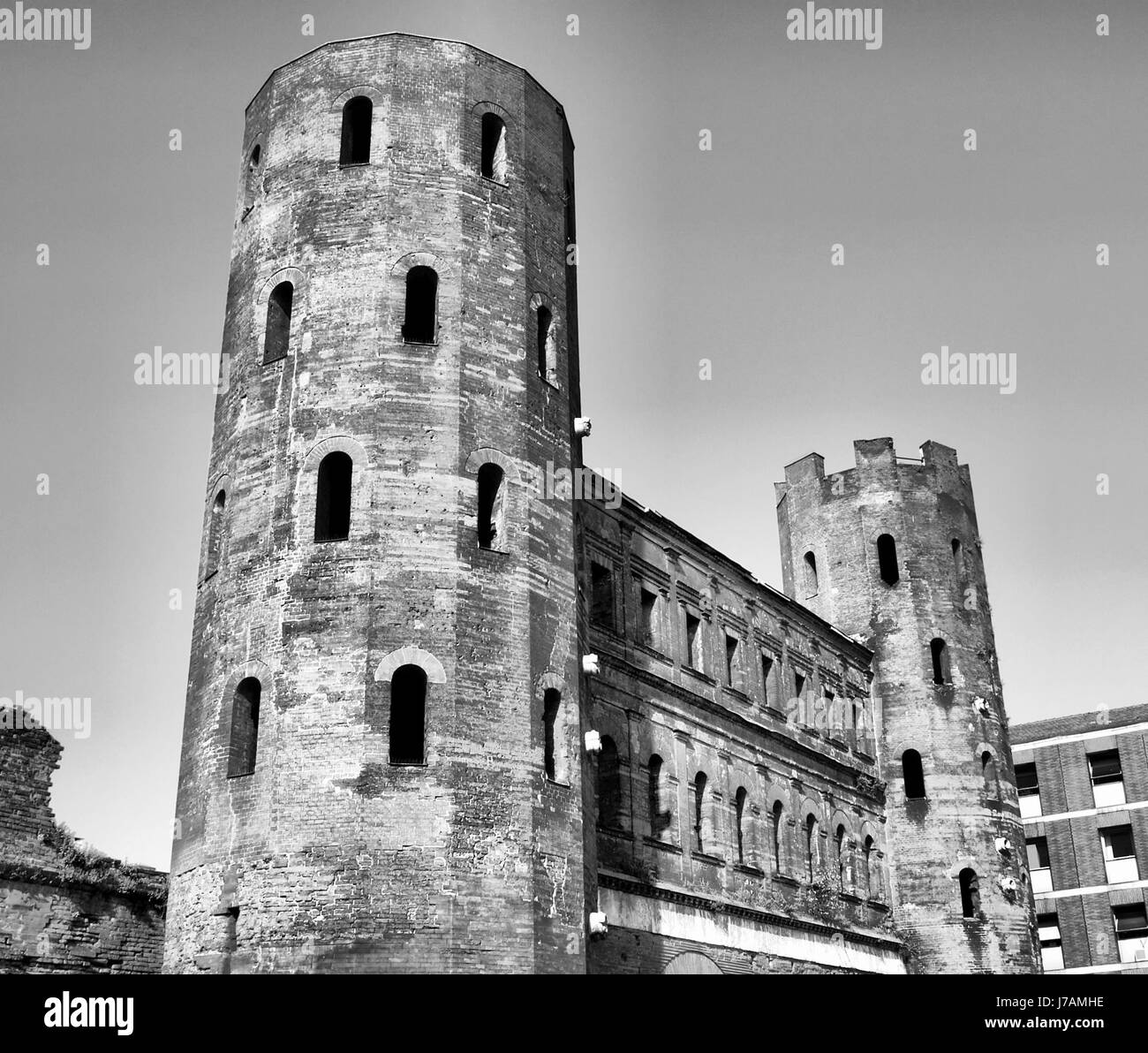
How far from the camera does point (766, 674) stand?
3031 cm

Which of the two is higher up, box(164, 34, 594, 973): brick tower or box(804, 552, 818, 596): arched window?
box(804, 552, 818, 596): arched window

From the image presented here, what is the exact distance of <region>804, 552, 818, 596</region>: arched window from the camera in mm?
38000

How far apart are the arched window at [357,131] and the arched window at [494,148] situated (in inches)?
68.7

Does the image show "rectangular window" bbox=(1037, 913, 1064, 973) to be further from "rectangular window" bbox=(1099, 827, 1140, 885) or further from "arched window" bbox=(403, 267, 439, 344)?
"arched window" bbox=(403, 267, 439, 344)

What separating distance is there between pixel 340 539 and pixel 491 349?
3607 mm

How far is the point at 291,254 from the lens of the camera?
66.6 feet

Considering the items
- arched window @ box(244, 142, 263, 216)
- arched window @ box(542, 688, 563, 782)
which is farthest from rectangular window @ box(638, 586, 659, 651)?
arched window @ box(244, 142, 263, 216)

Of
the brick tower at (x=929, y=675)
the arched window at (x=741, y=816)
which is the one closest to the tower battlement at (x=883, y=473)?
the brick tower at (x=929, y=675)

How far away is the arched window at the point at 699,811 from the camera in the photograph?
2544 centimetres

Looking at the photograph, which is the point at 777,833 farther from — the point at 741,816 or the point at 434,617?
the point at 434,617

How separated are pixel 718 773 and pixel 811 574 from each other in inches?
497

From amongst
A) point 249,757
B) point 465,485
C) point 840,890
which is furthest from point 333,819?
point 840,890

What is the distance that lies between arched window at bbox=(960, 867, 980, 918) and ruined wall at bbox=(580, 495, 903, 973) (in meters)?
1.91
